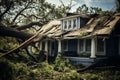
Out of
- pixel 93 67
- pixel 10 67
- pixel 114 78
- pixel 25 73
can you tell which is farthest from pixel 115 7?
pixel 10 67

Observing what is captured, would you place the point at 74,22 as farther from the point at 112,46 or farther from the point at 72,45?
the point at 112,46

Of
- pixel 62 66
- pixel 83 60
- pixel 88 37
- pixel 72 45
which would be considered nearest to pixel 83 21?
pixel 72 45

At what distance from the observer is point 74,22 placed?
27.8 metres

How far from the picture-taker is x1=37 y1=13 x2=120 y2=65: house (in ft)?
73.8

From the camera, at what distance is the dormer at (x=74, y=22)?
88.3ft

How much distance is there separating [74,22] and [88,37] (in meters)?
6.10

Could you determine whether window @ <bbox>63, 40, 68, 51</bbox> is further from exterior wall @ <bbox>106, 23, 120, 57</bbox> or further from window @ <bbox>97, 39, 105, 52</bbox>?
exterior wall @ <bbox>106, 23, 120, 57</bbox>

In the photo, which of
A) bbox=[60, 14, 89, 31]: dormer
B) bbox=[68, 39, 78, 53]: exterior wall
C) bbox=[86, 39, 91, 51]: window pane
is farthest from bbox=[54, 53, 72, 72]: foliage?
bbox=[60, 14, 89, 31]: dormer

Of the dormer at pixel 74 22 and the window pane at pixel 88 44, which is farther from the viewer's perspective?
the dormer at pixel 74 22

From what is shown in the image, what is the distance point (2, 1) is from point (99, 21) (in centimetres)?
1673

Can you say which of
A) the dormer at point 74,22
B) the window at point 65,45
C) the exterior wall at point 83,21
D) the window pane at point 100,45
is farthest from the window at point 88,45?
the window at point 65,45

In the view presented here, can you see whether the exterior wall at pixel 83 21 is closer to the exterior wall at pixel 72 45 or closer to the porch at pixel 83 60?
the exterior wall at pixel 72 45

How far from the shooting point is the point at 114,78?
16344 mm

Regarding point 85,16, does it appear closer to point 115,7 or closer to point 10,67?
point 115,7
